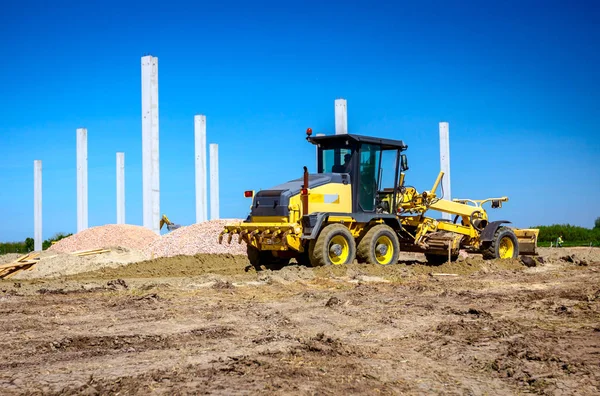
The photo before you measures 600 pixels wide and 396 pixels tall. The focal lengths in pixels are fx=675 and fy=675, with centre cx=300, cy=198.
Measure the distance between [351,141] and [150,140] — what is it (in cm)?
738

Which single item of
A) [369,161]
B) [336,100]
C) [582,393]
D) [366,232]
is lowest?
[582,393]

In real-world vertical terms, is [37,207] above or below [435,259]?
above

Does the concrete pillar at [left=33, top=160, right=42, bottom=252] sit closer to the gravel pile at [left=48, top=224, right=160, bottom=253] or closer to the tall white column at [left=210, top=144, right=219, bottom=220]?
the gravel pile at [left=48, top=224, right=160, bottom=253]

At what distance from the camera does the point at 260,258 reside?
13.2 m

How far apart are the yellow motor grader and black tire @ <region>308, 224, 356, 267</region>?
0.06ft

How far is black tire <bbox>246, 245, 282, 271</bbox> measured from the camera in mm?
13195

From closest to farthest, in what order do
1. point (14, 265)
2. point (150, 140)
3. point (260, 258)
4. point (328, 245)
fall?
point (328, 245) < point (260, 258) < point (14, 265) < point (150, 140)

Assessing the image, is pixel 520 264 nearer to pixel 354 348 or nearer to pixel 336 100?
pixel 336 100

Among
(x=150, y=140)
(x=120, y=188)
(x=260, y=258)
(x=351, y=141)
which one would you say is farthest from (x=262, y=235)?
(x=120, y=188)

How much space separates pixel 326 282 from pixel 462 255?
774 cm

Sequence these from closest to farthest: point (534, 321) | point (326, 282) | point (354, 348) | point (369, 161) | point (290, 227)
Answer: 1. point (354, 348)
2. point (534, 321)
3. point (326, 282)
4. point (290, 227)
5. point (369, 161)

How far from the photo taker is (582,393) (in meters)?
4.43

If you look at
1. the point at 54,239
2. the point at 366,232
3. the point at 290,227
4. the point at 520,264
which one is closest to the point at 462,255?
the point at 520,264

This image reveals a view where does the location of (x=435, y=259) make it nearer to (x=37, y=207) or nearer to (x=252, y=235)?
(x=252, y=235)
